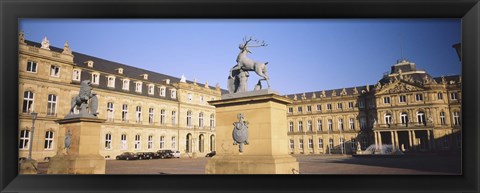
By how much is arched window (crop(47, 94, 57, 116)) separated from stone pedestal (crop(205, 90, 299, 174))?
91.7ft

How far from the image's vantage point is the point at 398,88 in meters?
50.8

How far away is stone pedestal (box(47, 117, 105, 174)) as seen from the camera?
1176 centimetres

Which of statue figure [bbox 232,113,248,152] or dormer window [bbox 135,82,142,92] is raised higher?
dormer window [bbox 135,82,142,92]

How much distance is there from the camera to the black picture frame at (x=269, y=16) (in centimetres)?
801

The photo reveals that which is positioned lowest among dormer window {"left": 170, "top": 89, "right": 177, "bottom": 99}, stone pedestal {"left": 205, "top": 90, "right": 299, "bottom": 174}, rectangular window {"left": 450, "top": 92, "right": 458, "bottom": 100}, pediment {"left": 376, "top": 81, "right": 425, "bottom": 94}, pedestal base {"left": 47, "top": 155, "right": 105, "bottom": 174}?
pedestal base {"left": 47, "top": 155, "right": 105, "bottom": 174}

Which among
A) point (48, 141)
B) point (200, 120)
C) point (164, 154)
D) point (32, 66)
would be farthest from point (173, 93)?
point (32, 66)

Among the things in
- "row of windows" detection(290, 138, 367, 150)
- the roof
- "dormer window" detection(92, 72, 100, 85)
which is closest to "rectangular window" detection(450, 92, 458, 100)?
"row of windows" detection(290, 138, 367, 150)

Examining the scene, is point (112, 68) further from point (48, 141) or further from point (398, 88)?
point (398, 88)

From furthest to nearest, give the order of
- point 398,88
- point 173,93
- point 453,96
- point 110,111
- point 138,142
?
point 398,88, point 173,93, point 453,96, point 138,142, point 110,111

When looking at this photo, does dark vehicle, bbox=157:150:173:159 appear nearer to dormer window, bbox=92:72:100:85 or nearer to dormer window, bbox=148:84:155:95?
dormer window, bbox=148:84:155:95

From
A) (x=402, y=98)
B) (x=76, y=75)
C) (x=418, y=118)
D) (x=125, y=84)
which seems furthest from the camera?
(x=402, y=98)

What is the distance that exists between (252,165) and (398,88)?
161 ft

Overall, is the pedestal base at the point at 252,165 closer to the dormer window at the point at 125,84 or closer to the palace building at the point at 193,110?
the palace building at the point at 193,110
